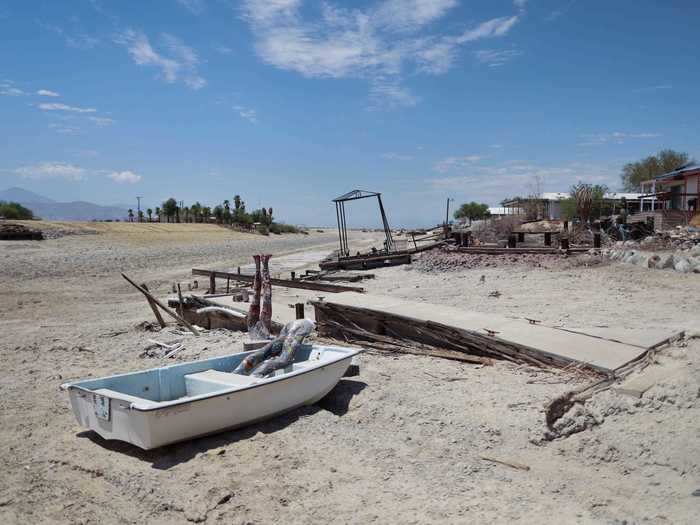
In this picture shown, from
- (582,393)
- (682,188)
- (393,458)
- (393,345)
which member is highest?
(682,188)

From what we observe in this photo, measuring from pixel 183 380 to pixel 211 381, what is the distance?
0.57m

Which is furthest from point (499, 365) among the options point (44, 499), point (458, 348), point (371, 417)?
point (44, 499)

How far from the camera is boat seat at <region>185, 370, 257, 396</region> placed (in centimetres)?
733

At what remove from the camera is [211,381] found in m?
7.37

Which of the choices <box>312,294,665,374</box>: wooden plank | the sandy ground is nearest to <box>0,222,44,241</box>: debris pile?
the sandy ground

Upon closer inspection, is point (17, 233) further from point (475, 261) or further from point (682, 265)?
point (682, 265)

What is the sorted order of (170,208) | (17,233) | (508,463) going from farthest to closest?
1. (170,208)
2. (17,233)
3. (508,463)

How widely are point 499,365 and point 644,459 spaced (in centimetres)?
279

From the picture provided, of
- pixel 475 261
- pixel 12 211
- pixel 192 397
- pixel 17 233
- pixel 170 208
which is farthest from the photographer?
pixel 170 208

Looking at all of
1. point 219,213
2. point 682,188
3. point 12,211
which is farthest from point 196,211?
point 682,188

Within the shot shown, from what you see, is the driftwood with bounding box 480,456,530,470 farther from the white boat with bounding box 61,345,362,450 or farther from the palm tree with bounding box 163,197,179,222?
the palm tree with bounding box 163,197,179,222

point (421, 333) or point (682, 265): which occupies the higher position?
point (682, 265)

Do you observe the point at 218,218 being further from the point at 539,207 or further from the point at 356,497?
the point at 356,497

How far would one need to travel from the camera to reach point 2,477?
6.01 meters
